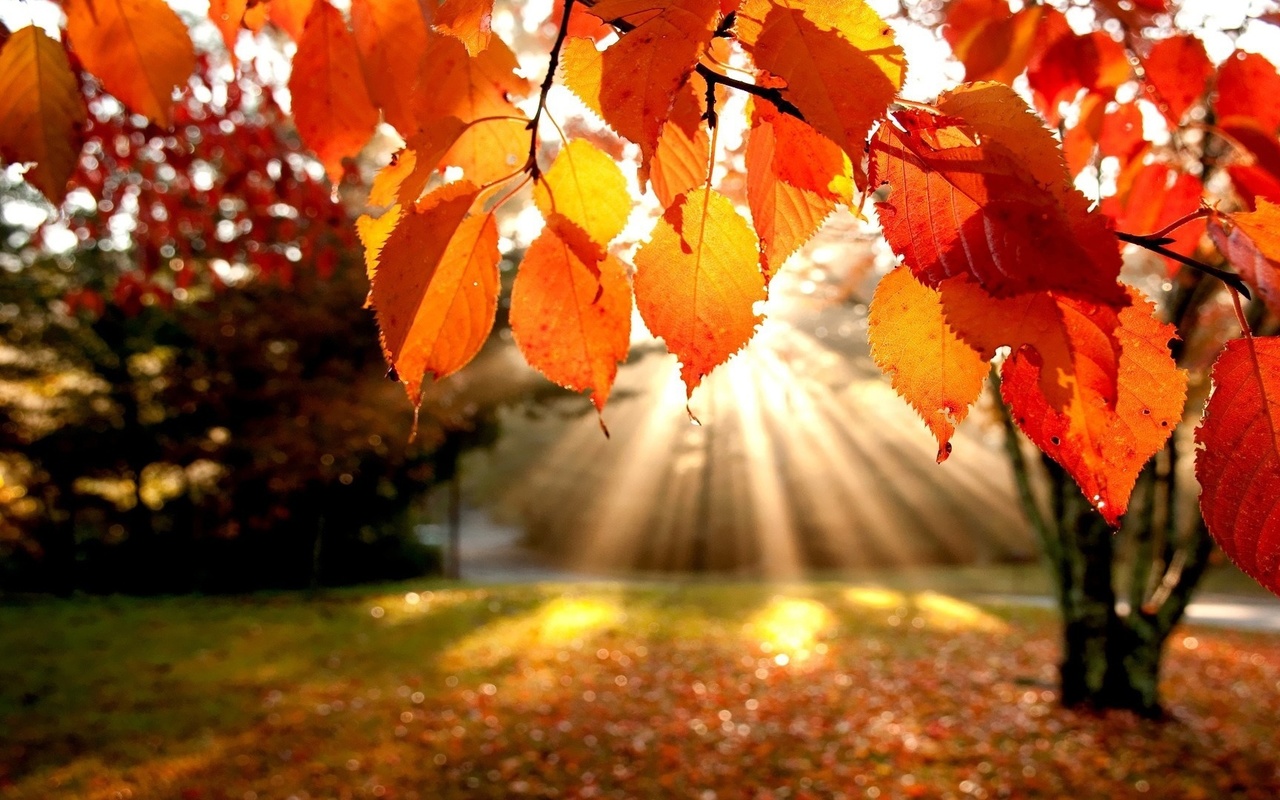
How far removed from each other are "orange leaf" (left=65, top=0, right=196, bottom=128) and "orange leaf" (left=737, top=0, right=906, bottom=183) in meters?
0.62

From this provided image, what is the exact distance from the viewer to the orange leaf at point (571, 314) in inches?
28.1

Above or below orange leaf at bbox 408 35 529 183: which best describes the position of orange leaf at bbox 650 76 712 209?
below

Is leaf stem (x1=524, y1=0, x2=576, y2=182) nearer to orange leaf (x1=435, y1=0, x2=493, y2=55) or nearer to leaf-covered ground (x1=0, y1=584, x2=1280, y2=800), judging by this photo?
orange leaf (x1=435, y1=0, x2=493, y2=55)

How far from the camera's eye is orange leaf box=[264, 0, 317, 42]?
3.69ft

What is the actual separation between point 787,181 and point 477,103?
1.25ft

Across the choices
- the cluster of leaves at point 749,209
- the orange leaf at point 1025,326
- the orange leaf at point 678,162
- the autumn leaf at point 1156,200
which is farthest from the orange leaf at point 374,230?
the autumn leaf at point 1156,200

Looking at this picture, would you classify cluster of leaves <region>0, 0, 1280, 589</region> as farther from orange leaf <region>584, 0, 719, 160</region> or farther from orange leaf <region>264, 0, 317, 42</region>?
orange leaf <region>264, 0, 317, 42</region>

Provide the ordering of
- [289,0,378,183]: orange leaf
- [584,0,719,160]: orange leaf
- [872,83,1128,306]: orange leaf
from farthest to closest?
[289,0,378,183]: orange leaf < [584,0,719,160]: orange leaf < [872,83,1128,306]: orange leaf

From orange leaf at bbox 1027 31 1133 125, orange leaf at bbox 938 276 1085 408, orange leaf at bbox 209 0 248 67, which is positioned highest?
orange leaf at bbox 1027 31 1133 125

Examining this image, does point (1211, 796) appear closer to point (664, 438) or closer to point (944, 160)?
point (944, 160)

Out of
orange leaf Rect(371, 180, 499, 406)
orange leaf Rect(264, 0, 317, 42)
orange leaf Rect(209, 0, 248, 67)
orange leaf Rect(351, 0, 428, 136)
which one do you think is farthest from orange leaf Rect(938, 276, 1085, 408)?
orange leaf Rect(264, 0, 317, 42)

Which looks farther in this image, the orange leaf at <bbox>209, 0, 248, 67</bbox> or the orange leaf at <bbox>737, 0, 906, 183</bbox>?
the orange leaf at <bbox>209, 0, 248, 67</bbox>

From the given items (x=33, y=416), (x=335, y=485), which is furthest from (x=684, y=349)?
(x=33, y=416)

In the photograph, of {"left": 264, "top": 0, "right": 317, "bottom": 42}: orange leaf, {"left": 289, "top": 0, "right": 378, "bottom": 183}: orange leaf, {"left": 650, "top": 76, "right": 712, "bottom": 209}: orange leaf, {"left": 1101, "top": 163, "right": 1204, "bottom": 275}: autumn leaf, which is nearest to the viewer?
{"left": 650, "top": 76, "right": 712, "bottom": 209}: orange leaf
